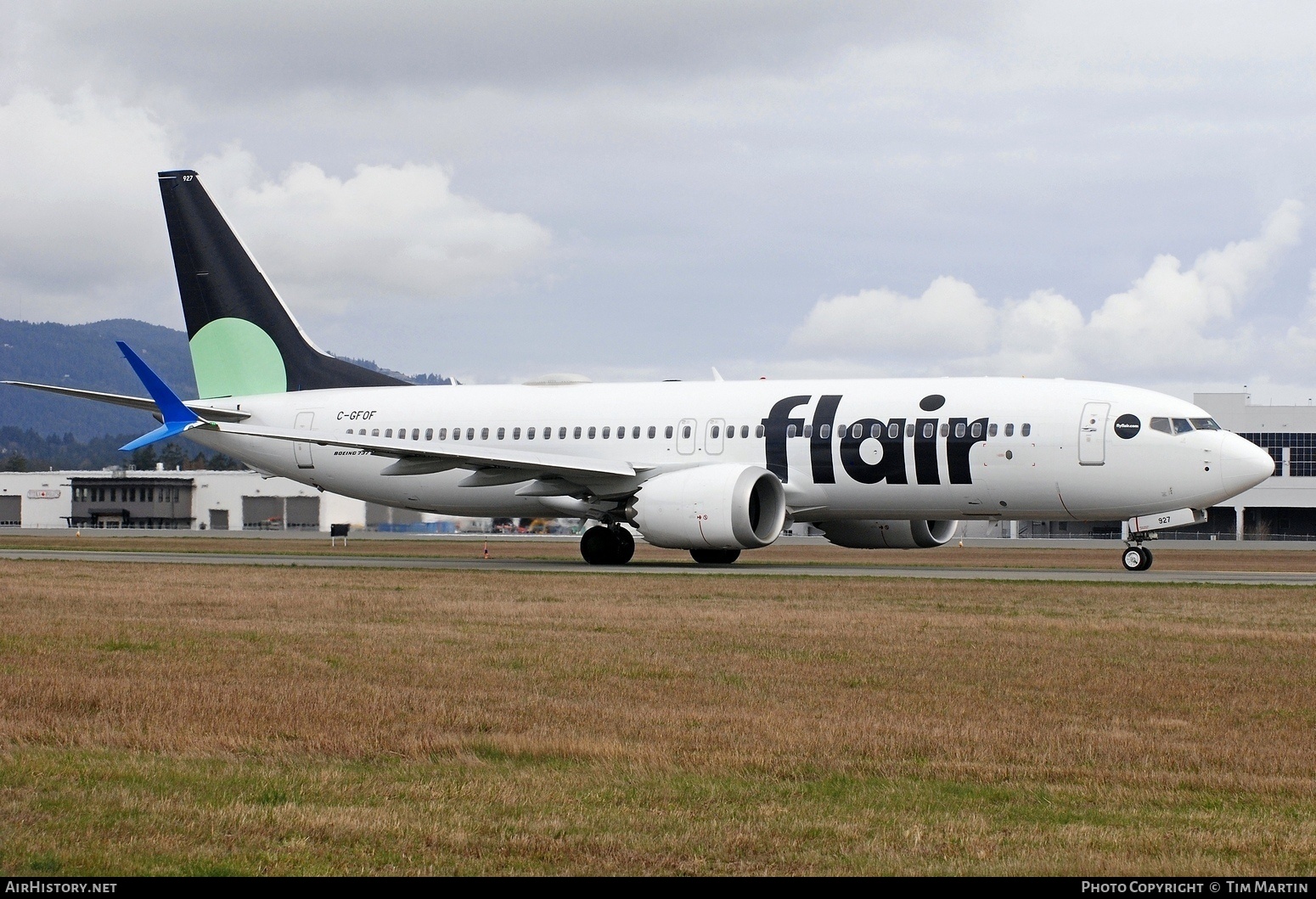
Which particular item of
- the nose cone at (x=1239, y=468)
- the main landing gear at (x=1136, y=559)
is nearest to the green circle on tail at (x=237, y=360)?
the main landing gear at (x=1136, y=559)

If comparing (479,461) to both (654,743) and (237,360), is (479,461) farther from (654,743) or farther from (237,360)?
(654,743)

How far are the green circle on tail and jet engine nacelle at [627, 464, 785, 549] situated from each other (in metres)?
13.0

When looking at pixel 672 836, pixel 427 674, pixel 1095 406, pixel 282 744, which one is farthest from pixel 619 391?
pixel 672 836

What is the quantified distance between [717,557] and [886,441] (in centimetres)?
579

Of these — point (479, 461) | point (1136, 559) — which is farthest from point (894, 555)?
point (479, 461)

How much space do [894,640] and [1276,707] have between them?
470 cm

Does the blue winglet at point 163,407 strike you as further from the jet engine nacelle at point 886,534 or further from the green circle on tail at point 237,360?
the jet engine nacelle at point 886,534

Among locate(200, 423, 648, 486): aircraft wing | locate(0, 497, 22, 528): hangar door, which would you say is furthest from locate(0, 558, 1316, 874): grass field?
locate(0, 497, 22, 528): hangar door

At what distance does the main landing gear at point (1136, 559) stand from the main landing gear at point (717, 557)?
28.3ft

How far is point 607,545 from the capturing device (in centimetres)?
3259

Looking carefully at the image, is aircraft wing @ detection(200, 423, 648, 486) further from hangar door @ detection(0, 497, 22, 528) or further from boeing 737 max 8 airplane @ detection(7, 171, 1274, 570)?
hangar door @ detection(0, 497, 22, 528)

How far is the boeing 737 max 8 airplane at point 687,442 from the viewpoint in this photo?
28781mm

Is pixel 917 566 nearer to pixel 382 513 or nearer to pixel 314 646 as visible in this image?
pixel 314 646

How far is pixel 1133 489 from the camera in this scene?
93.4ft
